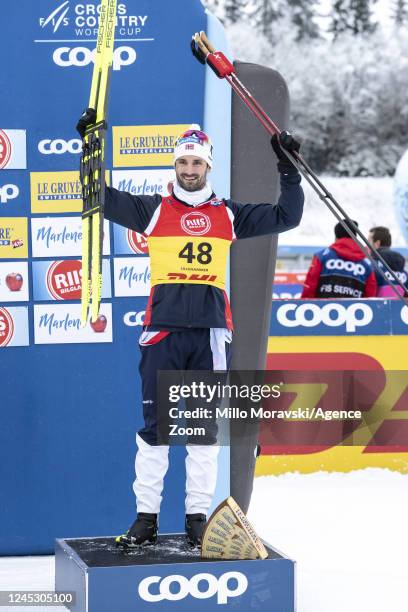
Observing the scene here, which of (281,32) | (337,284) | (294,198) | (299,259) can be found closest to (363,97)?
(281,32)

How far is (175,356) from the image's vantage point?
4125mm

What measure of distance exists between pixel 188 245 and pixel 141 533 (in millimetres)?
1009

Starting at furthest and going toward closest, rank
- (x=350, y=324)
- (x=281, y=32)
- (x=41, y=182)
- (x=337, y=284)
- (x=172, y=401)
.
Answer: (x=281, y=32), (x=337, y=284), (x=350, y=324), (x=41, y=182), (x=172, y=401)

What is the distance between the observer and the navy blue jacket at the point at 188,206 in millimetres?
4109

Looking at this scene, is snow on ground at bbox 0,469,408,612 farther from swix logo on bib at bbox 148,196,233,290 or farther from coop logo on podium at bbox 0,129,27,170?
coop logo on podium at bbox 0,129,27,170

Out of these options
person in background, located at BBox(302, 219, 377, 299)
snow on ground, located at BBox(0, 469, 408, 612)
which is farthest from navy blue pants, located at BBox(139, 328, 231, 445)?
person in background, located at BBox(302, 219, 377, 299)

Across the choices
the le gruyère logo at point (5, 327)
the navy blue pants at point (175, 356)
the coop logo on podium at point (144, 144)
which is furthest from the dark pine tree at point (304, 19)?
the navy blue pants at point (175, 356)

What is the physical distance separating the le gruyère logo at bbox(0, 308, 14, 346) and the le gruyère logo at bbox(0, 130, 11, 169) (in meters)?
0.61

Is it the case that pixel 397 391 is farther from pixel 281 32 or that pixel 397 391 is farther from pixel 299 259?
pixel 281 32

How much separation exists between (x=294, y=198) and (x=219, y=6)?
48829 mm

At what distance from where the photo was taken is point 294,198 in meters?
4.20

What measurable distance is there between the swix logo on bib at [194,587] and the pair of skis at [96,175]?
35.9 inches

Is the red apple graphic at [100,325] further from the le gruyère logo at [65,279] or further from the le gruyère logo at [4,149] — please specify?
the le gruyère logo at [4,149]

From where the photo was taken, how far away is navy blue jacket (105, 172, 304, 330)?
13.5 ft
